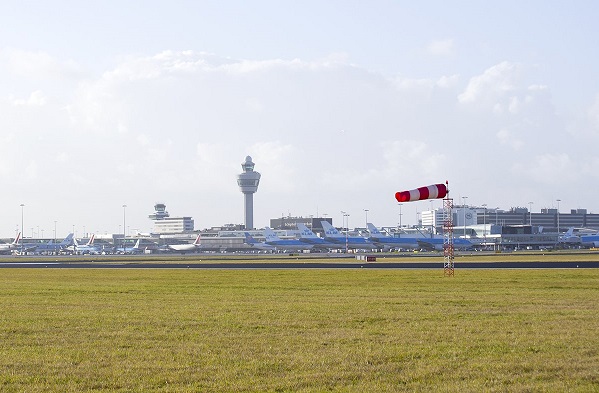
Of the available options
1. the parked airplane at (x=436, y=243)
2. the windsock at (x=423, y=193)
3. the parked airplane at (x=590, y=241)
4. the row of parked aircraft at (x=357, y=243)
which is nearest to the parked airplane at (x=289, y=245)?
the row of parked aircraft at (x=357, y=243)

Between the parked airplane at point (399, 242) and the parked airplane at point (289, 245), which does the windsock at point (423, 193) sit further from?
the parked airplane at point (289, 245)

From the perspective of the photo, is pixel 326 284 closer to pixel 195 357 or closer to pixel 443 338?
pixel 443 338

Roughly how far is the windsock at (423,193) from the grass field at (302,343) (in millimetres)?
12125

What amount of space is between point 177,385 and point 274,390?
1.79 m

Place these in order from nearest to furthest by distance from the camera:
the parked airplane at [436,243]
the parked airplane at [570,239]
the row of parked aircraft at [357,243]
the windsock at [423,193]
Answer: the windsock at [423,193] < the parked airplane at [436,243] < the row of parked aircraft at [357,243] < the parked airplane at [570,239]

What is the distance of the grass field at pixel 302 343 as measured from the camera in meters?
14.7

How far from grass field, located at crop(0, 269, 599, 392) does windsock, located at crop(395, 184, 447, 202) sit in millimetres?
12125

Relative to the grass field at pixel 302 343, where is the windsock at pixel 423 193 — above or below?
above

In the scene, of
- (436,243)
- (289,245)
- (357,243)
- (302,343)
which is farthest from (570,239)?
(302,343)

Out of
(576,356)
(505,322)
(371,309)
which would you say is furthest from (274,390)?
(371,309)

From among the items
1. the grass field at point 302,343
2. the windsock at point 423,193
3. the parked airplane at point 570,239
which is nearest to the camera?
the grass field at point 302,343

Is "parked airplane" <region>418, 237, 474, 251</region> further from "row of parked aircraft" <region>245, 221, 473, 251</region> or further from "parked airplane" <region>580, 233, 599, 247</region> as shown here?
"parked airplane" <region>580, 233, 599, 247</region>

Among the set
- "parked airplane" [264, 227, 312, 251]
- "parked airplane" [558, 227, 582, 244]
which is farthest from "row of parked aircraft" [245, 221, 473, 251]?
"parked airplane" [558, 227, 582, 244]

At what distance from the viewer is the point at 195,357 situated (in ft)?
57.1
